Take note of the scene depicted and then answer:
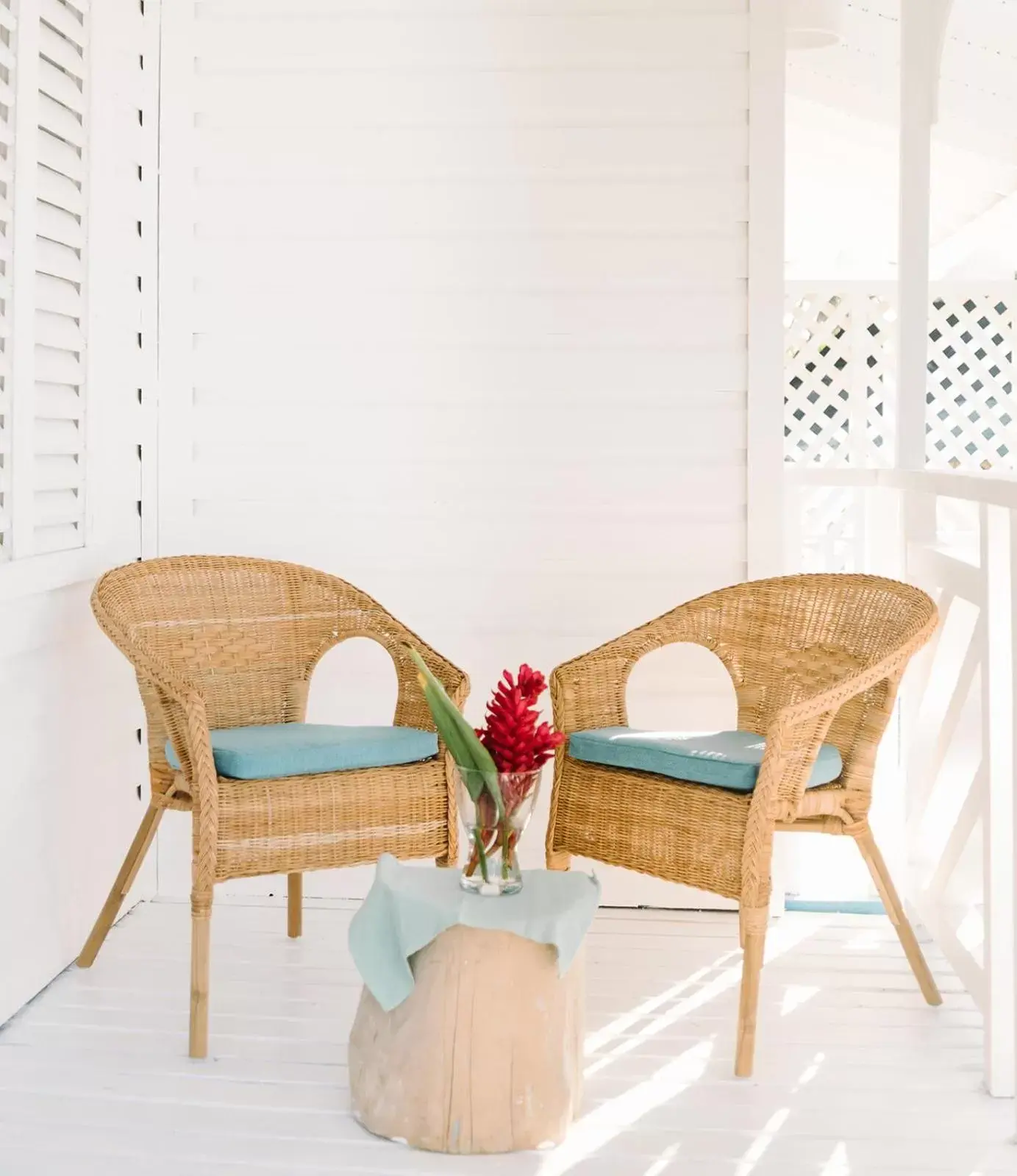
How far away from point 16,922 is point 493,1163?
109 cm

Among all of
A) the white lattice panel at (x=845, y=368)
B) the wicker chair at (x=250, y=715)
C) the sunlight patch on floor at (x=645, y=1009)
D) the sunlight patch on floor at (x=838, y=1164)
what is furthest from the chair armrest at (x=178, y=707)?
the white lattice panel at (x=845, y=368)

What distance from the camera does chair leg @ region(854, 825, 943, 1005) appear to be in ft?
9.25

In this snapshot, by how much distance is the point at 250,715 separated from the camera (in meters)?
3.16

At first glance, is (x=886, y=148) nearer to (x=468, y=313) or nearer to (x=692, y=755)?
(x=468, y=313)

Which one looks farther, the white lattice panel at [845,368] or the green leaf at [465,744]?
the white lattice panel at [845,368]

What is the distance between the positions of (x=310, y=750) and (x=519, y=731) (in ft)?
1.98

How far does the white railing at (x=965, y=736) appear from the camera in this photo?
8.13 ft

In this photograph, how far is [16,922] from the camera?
2738mm

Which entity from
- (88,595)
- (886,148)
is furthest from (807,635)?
(886,148)

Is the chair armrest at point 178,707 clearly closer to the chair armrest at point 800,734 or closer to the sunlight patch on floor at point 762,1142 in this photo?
the chair armrest at point 800,734

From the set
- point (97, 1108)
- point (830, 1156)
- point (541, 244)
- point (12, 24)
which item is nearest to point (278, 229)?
point (541, 244)

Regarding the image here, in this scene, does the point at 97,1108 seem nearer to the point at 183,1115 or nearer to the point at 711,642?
the point at 183,1115

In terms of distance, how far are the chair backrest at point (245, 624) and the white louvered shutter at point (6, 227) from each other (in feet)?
1.16

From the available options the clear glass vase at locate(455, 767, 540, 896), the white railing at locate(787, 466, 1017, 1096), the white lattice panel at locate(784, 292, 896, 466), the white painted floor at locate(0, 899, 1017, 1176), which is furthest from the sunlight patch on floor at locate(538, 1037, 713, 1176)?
the white lattice panel at locate(784, 292, 896, 466)
